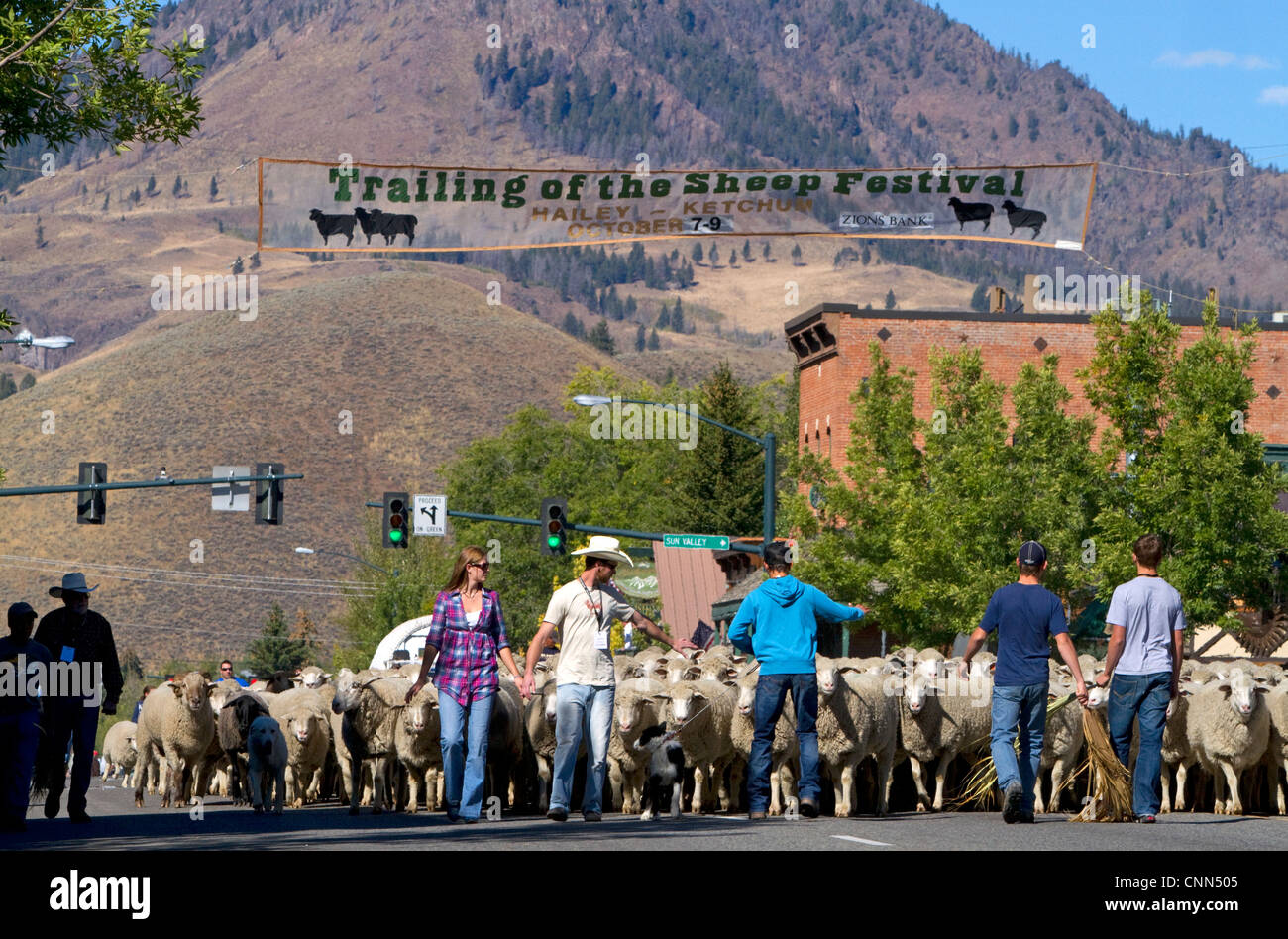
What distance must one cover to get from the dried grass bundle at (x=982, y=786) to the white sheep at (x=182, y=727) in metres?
7.76

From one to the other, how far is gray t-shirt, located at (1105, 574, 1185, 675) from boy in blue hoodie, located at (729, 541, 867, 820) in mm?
1926

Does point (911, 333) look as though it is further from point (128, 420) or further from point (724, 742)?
point (128, 420)

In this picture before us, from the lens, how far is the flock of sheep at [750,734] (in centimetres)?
1689

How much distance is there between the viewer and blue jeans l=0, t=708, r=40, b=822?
14.1m

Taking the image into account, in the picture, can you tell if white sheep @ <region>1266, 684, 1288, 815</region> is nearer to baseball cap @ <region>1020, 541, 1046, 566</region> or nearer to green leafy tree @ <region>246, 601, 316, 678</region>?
baseball cap @ <region>1020, 541, 1046, 566</region>

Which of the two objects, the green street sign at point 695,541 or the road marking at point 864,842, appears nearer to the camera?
the road marking at point 864,842

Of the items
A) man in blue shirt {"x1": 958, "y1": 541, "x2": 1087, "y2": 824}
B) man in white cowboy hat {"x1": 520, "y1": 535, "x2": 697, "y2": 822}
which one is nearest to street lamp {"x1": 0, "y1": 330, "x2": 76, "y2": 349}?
man in white cowboy hat {"x1": 520, "y1": 535, "x2": 697, "y2": 822}

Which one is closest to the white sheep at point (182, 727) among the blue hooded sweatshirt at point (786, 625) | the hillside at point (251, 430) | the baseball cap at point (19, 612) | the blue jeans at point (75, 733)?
the blue jeans at point (75, 733)

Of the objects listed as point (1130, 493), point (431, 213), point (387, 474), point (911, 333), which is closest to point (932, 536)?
point (1130, 493)

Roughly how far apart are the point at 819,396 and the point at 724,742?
41320 millimetres

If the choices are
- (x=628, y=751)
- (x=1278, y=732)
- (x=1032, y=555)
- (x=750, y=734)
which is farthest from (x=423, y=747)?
(x=1278, y=732)

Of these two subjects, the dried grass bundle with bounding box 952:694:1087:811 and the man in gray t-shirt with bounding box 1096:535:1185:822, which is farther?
the dried grass bundle with bounding box 952:694:1087:811

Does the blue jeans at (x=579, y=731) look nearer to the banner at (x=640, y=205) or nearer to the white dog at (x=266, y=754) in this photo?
the white dog at (x=266, y=754)

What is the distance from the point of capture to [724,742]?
57.3ft
